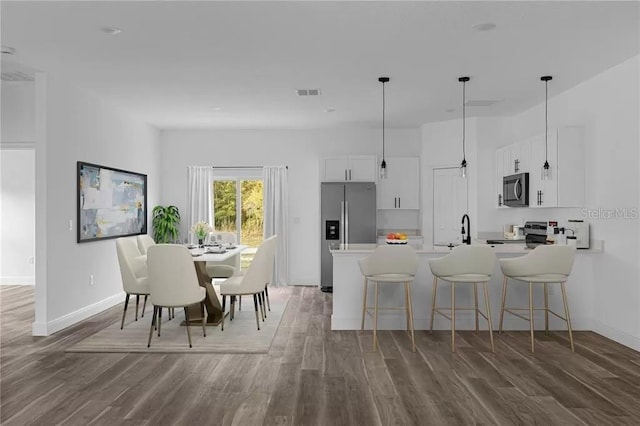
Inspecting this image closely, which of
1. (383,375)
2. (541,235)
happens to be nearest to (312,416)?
(383,375)

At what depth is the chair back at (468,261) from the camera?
15.4ft

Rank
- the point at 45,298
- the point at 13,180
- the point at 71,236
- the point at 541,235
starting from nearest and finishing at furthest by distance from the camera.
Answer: the point at 45,298
the point at 71,236
the point at 541,235
the point at 13,180

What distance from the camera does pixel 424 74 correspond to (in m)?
5.18

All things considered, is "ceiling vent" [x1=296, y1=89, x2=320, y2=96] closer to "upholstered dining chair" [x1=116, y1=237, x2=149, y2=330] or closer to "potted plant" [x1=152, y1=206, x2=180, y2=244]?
"upholstered dining chair" [x1=116, y1=237, x2=149, y2=330]

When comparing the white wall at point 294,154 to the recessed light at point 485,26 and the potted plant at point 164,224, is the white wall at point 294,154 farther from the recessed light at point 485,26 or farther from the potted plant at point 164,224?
the recessed light at point 485,26

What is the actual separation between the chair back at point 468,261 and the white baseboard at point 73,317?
13.2ft

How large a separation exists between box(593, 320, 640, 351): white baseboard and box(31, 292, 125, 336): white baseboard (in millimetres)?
5671

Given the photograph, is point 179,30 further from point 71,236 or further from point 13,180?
point 13,180

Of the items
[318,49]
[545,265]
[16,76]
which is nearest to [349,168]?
[318,49]

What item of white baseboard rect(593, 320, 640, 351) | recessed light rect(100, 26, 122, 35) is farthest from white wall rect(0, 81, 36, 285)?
white baseboard rect(593, 320, 640, 351)

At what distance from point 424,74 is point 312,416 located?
141 inches

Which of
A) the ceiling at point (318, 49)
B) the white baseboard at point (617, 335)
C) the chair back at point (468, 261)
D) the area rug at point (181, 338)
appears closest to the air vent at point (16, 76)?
the ceiling at point (318, 49)

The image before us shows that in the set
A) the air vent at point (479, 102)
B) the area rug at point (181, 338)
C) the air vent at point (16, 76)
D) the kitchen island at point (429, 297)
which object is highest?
the air vent at point (16, 76)

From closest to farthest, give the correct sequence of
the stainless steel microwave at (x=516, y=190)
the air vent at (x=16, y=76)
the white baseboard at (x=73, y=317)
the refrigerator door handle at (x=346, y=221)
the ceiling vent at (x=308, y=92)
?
the white baseboard at (x=73, y=317) < the air vent at (x=16, y=76) < the ceiling vent at (x=308, y=92) < the stainless steel microwave at (x=516, y=190) < the refrigerator door handle at (x=346, y=221)
